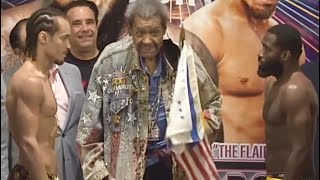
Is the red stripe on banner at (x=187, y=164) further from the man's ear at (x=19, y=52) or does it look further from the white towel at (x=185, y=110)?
the man's ear at (x=19, y=52)

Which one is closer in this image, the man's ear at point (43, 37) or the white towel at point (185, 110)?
the white towel at point (185, 110)

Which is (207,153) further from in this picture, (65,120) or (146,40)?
(65,120)

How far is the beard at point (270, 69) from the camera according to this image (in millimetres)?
3006

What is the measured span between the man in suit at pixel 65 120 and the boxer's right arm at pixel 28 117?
0.08 m

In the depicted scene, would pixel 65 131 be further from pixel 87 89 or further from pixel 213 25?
pixel 213 25

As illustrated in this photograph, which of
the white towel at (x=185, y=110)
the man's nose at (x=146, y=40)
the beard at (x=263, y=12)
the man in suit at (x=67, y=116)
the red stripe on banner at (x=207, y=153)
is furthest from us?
the beard at (x=263, y=12)

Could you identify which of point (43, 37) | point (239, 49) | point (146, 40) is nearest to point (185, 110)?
point (146, 40)

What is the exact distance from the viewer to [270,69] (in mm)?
3021

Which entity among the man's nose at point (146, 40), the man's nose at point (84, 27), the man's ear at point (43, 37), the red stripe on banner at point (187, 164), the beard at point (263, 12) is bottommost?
the red stripe on banner at point (187, 164)

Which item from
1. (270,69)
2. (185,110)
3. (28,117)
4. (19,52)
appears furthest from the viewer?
(270,69)

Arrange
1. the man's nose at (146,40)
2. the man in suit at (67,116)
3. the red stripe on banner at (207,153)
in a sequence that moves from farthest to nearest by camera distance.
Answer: the man in suit at (67,116)
the man's nose at (146,40)
the red stripe on banner at (207,153)

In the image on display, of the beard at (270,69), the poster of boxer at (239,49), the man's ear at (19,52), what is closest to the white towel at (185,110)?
the poster of boxer at (239,49)

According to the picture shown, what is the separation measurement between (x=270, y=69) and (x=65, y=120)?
2.93ft

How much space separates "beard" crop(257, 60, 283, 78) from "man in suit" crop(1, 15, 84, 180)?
77 cm
